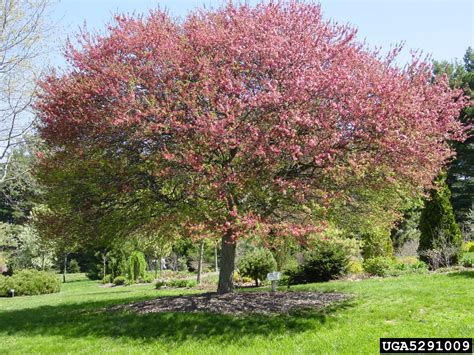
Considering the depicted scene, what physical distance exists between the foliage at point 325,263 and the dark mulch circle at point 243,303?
4.33 m

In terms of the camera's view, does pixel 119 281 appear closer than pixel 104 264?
Yes

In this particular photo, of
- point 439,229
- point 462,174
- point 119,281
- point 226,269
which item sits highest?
point 462,174

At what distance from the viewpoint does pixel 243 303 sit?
10.5m

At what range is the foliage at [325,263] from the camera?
1585 centimetres

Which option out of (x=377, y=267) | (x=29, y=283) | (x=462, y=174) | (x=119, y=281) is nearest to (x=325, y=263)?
(x=377, y=267)

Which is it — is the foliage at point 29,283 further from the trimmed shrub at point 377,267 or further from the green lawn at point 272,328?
the trimmed shrub at point 377,267

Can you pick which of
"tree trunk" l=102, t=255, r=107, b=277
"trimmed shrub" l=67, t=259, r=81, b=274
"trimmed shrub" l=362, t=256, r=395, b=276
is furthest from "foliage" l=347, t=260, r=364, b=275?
"trimmed shrub" l=67, t=259, r=81, b=274

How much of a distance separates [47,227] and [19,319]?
2.84 meters

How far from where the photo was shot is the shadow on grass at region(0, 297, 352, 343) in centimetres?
823

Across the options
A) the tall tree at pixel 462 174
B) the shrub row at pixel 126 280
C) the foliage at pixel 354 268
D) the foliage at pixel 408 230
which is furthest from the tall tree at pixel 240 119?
the tall tree at pixel 462 174

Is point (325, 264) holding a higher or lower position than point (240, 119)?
lower

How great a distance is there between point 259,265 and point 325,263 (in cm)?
283

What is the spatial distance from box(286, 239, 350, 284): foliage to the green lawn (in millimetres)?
4935

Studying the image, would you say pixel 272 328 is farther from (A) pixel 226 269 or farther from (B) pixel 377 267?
(B) pixel 377 267
